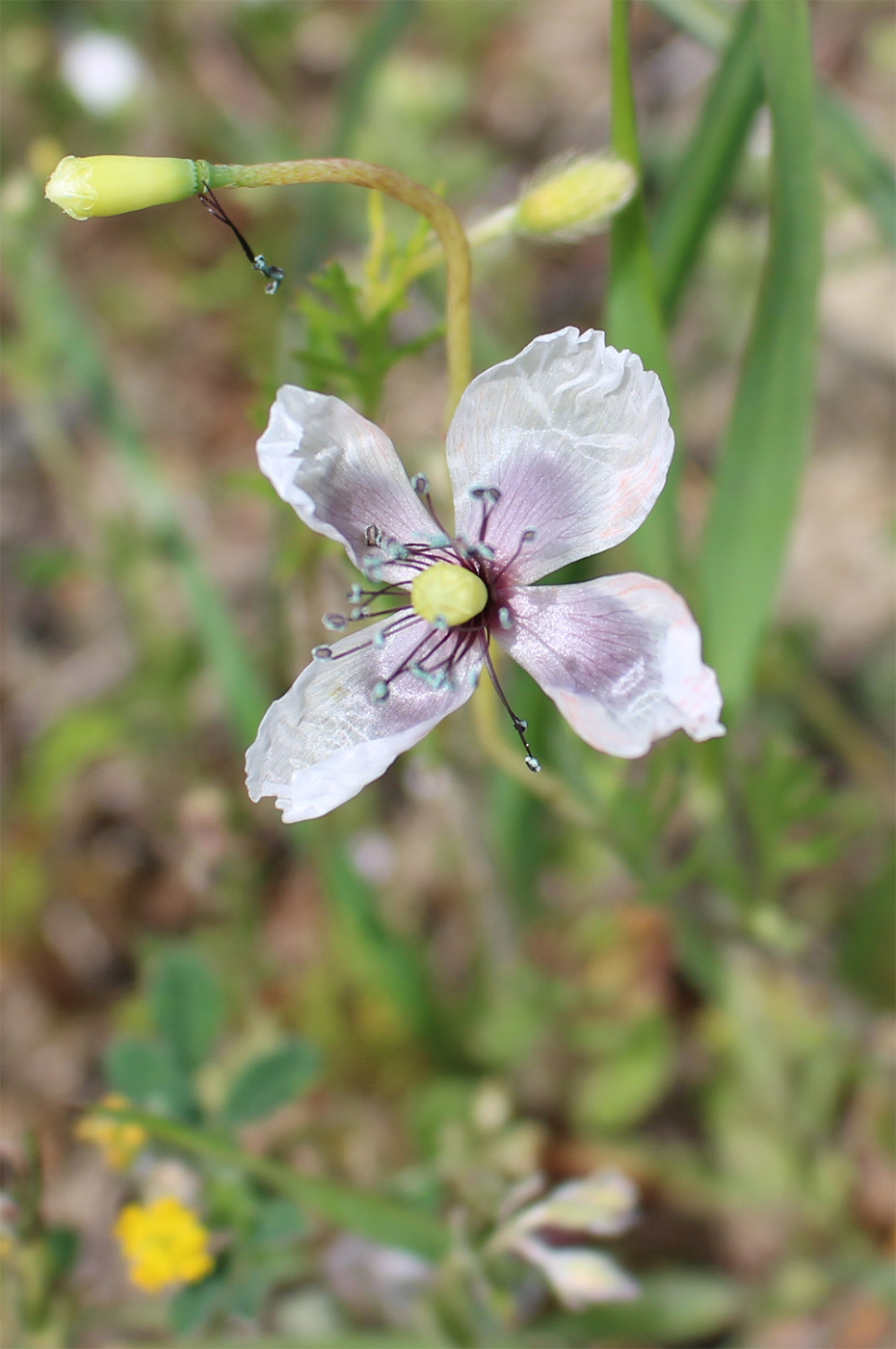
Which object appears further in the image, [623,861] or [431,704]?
[623,861]

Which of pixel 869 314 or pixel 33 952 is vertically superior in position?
pixel 869 314

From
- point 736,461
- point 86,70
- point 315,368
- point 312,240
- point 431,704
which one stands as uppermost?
point 86,70

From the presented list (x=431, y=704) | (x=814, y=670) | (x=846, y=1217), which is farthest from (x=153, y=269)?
(x=846, y=1217)

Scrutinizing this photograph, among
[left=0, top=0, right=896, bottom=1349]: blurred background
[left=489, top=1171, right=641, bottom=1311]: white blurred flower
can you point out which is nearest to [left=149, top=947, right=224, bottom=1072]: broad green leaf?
[left=0, top=0, right=896, bottom=1349]: blurred background

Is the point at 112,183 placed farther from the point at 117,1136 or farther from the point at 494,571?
the point at 117,1136

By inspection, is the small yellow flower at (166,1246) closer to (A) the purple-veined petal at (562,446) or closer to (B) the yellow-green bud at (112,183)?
(A) the purple-veined petal at (562,446)

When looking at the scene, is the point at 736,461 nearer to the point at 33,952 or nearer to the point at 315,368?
the point at 315,368

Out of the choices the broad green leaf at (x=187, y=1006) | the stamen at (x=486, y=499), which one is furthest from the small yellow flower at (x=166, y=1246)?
the stamen at (x=486, y=499)
